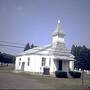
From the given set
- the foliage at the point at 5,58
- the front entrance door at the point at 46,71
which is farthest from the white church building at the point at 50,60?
the foliage at the point at 5,58

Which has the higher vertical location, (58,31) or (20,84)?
(58,31)

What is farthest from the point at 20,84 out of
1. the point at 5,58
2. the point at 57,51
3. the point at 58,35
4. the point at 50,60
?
the point at 5,58

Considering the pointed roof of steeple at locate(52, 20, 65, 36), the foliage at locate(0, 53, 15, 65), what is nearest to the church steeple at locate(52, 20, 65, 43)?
the pointed roof of steeple at locate(52, 20, 65, 36)

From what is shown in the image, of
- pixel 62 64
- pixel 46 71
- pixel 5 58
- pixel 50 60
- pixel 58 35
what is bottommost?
pixel 46 71

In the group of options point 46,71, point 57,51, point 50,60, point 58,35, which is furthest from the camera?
point 58,35

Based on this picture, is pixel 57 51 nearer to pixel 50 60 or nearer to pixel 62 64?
pixel 50 60

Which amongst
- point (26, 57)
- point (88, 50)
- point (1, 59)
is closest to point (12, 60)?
point (1, 59)

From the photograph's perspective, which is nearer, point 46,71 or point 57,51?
point 46,71

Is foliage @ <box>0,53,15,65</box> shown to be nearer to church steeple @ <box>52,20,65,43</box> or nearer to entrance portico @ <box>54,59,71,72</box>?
church steeple @ <box>52,20,65,43</box>

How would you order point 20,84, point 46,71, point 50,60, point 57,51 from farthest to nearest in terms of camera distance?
point 57,51 → point 50,60 → point 46,71 → point 20,84

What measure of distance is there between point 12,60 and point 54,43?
6755cm

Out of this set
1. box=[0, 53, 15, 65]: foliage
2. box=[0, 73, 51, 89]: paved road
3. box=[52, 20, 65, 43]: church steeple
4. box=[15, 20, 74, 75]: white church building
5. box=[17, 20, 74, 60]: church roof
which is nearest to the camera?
box=[0, 73, 51, 89]: paved road

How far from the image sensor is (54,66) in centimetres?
4172

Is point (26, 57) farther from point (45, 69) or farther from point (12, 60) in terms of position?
point (12, 60)
